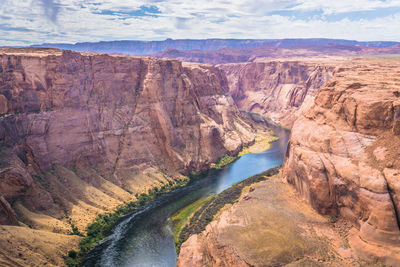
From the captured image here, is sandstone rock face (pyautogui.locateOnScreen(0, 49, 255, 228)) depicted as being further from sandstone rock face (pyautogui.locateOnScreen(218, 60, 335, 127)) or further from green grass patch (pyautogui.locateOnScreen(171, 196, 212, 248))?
sandstone rock face (pyautogui.locateOnScreen(218, 60, 335, 127))

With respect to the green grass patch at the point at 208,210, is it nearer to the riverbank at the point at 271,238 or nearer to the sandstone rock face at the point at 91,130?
the riverbank at the point at 271,238

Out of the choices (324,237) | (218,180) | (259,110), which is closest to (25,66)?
(218,180)

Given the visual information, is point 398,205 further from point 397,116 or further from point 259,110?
point 259,110

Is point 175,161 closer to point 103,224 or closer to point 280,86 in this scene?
point 103,224

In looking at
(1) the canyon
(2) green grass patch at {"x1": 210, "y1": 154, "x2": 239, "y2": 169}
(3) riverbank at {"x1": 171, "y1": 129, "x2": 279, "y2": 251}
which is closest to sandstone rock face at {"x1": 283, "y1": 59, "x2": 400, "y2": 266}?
(1) the canyon

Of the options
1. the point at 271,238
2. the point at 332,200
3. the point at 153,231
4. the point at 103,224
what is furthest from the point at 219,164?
the point at 271,238

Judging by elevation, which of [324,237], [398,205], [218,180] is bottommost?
[218,180]

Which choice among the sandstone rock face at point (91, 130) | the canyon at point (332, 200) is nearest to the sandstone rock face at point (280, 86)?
the sandstone rock face at point (91, 130)
